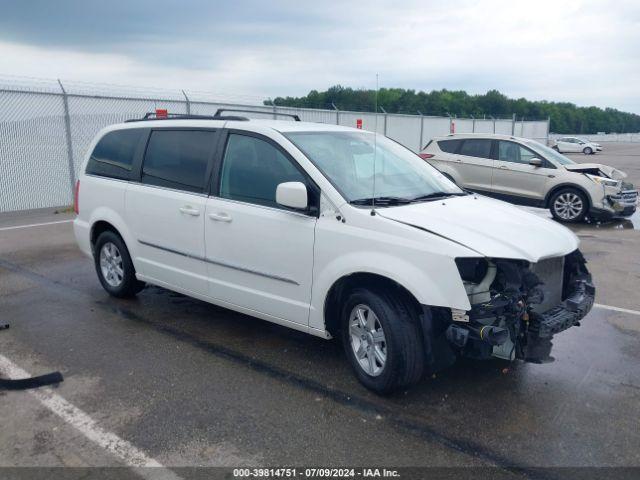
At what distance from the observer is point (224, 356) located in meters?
4.62

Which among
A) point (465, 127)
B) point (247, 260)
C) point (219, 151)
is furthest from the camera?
point (465, 127)

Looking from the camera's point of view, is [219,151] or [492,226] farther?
[219,151]

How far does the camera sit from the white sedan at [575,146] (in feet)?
141

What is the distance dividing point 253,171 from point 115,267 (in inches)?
90.1

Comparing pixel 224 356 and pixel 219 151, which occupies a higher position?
pixel 219 151

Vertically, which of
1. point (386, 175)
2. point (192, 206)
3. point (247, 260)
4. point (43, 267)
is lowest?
point (43, 267)

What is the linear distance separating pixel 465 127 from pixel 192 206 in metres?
26.0

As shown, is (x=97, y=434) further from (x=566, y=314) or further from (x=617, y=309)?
(x=617, y=309)

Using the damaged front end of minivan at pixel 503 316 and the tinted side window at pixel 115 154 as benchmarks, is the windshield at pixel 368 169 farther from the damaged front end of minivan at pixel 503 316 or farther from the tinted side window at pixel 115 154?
the tinted side window at pixel 115 154

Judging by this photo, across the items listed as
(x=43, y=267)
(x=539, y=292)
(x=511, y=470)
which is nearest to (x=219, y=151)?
(x=539, y=292)

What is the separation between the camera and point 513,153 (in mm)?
11898

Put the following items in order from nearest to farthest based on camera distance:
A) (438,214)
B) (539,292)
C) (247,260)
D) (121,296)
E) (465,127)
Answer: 1. (539,292)
2. (438,214)
3. (247,260)
4. (121,296)
5. (465,127)

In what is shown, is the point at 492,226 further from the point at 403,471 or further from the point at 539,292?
the point at 403,471

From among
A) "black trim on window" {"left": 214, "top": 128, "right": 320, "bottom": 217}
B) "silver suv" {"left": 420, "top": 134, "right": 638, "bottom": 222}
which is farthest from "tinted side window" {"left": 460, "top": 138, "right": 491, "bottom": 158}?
"black trim on window" {"left": 214, "top": 128, "right": 320, "bottom": 217}
